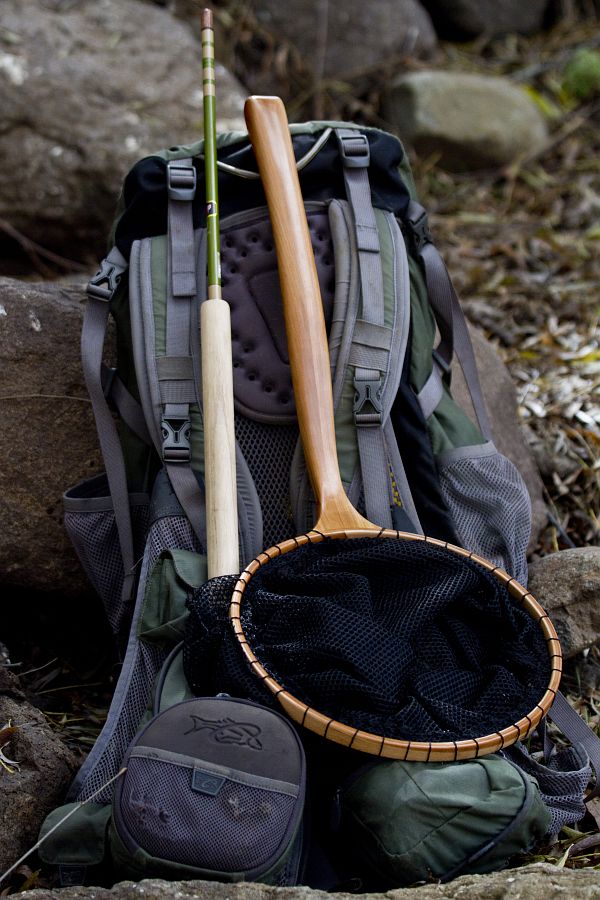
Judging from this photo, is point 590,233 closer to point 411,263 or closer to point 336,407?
point 411,263

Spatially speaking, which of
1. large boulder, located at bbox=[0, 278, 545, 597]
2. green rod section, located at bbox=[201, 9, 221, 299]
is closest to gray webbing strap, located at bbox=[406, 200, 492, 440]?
green rod section, located at bbox=[201, 9, 221, 299]

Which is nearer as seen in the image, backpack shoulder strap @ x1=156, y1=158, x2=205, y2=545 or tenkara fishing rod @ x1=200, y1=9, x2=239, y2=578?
tenkara fishing rod @ x1=200, y1=9, x2=239, y2=578

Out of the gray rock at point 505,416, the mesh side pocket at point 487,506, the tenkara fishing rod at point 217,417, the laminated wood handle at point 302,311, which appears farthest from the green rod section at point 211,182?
the gray rock at point 505,416

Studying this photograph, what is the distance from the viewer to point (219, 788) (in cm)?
149

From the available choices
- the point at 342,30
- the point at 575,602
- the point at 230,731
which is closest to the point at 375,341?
the point at 575,602

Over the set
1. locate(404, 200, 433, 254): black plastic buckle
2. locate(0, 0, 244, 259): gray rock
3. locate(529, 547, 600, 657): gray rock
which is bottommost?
locate(529, 547, 600, 657): gray rock

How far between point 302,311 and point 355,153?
490 mm

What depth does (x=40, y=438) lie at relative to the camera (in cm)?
246

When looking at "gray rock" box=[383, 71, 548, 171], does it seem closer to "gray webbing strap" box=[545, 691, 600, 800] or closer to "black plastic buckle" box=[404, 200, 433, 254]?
"black plastic buckle" box=[404, 200, 433, 254]

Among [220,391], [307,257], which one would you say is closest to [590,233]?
[307,257]

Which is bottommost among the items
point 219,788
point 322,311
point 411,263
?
point 219,788

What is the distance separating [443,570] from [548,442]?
1.40m

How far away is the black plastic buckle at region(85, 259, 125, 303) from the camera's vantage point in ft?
7.46

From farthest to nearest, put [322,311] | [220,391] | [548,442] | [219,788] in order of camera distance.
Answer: [548,442]
[322,311]
[220,391]
[219,788]
